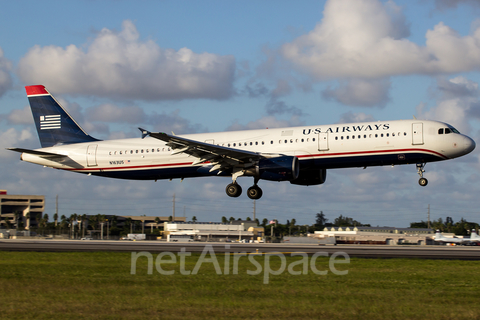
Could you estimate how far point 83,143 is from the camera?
154 feet

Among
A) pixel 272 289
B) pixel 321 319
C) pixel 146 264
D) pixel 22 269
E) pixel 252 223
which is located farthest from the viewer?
pixel 252 223

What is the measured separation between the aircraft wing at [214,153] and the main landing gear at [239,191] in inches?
65.0

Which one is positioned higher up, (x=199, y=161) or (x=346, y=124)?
(x=346, y=124)

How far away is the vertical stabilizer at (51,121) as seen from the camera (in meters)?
47.9

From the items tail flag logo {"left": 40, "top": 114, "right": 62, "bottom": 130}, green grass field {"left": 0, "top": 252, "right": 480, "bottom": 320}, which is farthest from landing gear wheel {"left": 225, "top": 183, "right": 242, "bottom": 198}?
green grass field {"left": 0, "top": 252, "right": 480, "bottom": 320}

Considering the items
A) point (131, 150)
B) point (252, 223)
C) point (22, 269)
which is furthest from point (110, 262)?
point (252, 223)

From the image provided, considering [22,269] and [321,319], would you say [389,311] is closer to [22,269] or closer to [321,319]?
[321,319]

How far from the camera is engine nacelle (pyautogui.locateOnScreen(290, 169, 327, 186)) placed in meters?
43.9

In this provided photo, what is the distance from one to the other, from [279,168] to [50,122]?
2341 cm

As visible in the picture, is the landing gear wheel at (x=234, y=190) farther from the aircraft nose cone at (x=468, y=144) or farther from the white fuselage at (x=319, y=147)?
the aircraft nose cone at (x=468, y=144)

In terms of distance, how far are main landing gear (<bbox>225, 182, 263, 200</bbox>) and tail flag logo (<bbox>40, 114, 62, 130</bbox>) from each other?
699 inches

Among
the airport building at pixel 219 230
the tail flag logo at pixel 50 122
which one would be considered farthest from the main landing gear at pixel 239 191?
the airport building at pixel 219 230

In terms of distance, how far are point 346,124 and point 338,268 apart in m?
18.2

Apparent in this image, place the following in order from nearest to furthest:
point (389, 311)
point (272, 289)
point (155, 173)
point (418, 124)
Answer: point (389, 311), point (272, 289), point (418, 124), point (155, 173)
